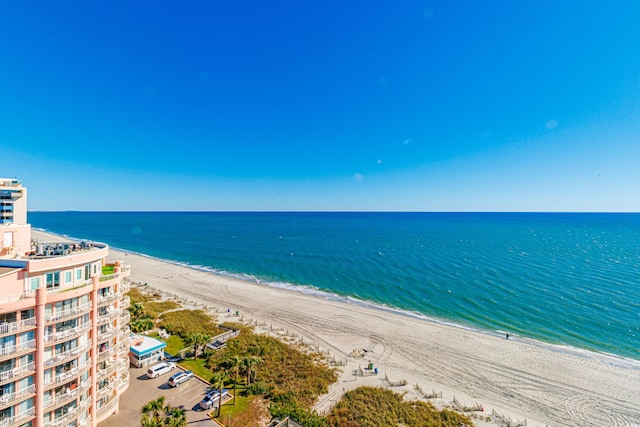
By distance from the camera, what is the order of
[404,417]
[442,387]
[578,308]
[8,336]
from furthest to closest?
[578,308], [442,387], [404,417], [8,336]

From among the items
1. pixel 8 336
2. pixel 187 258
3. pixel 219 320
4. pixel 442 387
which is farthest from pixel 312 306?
pixel 187 258

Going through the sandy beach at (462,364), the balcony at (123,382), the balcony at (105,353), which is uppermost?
the balcony at (105,353)

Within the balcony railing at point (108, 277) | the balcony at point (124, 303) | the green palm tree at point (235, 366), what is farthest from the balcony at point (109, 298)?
the green palm tree at point (235, 366)

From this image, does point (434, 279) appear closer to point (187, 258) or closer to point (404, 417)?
point (404, 417)

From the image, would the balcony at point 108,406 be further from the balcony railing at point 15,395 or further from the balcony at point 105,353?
the balcony railing at point 15,395

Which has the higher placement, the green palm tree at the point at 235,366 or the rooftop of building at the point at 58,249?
the rooftop of building at the point at 58,249

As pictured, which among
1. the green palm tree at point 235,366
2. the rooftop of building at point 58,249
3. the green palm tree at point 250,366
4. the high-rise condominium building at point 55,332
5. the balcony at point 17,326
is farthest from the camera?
the green palm tree at point 250,366

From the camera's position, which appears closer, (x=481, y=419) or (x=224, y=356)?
(x=481, y=419)
